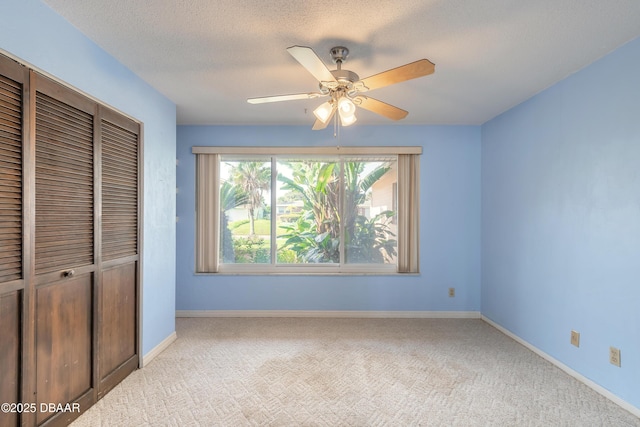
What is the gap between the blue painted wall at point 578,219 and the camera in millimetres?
2152

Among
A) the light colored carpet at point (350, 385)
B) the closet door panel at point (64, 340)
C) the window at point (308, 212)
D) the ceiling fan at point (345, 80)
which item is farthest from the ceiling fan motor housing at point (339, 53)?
the light colored carpet at point (350, 385)

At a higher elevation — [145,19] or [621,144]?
[145,19]

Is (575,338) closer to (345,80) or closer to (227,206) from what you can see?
(345,80)

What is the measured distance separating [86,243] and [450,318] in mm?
3822

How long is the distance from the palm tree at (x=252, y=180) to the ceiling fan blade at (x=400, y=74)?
2354 millimetres

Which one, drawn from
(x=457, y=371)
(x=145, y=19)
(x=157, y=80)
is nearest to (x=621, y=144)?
(x=457, y=371)

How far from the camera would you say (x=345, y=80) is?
80.0 inches

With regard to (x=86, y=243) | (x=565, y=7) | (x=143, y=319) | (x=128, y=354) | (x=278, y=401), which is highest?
(x=565, y=7)

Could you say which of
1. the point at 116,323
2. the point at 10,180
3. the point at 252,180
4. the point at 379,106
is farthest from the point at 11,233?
the point at 252,180

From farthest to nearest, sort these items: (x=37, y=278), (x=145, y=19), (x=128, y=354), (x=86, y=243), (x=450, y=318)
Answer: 1. (x=450, y=318)
2. (x=128, y=354)
3. (x=86, y=243)
4. (x=145, y=19)
5. (x=37, y=278)

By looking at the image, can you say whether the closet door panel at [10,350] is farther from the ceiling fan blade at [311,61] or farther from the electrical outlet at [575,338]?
the electrical outlet at [575,338]

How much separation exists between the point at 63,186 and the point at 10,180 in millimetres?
358

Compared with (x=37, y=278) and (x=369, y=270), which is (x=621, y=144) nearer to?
(x=369, y=270)

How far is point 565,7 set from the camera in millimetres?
1766
